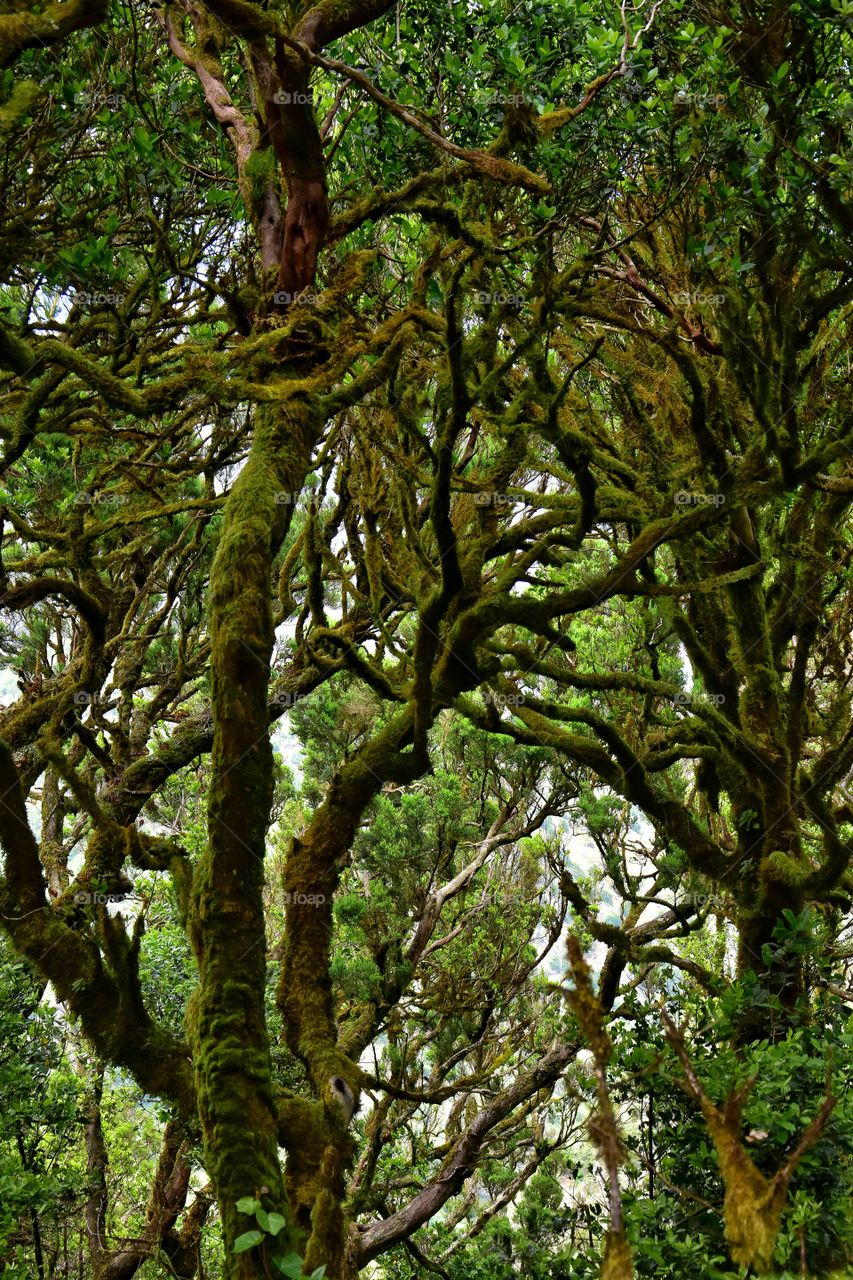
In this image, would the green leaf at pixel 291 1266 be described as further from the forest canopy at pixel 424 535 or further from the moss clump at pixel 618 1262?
the moss clump at pixel 618 1262

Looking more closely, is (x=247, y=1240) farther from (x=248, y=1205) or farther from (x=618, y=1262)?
(x=618, y=1262)

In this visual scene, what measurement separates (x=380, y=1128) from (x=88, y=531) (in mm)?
4308

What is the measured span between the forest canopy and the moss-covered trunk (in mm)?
14

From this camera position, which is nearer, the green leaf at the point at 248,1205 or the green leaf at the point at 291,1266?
the green leaf at the point at 291,1266

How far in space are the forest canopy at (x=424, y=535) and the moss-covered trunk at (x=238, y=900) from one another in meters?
0.01

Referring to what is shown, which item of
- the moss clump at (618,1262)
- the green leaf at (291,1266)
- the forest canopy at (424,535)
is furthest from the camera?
the forest canopy at (424,535)

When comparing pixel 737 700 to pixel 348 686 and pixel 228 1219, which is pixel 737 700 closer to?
pixel 348 686

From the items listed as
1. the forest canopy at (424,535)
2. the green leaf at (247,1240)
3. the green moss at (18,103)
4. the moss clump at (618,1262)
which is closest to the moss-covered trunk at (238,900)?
the forest canopy at (424,535)

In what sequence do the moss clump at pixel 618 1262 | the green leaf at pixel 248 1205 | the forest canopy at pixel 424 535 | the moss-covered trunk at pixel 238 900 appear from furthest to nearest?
the forest canopy at pixel 424 535, the moss-covered trunk at pixel 238 900, the green leaf at pixel 248 1205, the moss clump at pixel 618 1262

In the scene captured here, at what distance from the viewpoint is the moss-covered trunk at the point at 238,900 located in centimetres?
303

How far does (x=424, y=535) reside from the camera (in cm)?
633

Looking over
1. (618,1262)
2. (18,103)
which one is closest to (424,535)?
(18,103)

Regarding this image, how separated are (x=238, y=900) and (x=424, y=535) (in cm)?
344

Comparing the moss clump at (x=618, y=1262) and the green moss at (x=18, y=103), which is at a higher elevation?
the green moss at (x=18, y=103)
